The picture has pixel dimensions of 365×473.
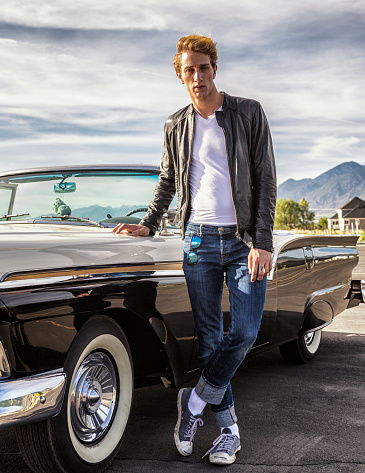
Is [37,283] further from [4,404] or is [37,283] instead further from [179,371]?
[179,371]

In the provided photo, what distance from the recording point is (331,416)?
3893mm

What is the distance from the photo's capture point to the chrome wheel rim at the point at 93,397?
2.79 metres

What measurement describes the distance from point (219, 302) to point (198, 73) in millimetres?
1156

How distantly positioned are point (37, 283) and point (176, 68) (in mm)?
1389

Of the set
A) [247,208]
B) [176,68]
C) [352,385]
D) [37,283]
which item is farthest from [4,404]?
[352,385]

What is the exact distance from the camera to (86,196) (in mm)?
4211

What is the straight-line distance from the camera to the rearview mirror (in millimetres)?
4234

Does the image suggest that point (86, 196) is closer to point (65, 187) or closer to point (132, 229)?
point (65, 187)

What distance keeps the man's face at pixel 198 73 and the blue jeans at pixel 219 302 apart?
68cm

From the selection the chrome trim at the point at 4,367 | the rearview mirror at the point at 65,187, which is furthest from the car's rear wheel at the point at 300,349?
the chrome trim at the point at 4,367

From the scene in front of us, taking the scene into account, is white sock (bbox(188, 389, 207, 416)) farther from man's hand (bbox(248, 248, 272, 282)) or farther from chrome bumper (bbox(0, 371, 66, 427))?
chrome bumper (bbox(0, 371, 66, 427))

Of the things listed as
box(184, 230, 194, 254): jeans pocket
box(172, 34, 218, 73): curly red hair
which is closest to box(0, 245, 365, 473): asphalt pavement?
box(184, 230, 194, 254): jeans pocket

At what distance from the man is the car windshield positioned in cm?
105

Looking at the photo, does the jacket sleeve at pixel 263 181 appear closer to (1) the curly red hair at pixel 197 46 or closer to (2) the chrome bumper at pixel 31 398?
(1) the curly red hair at pixel 197 46
